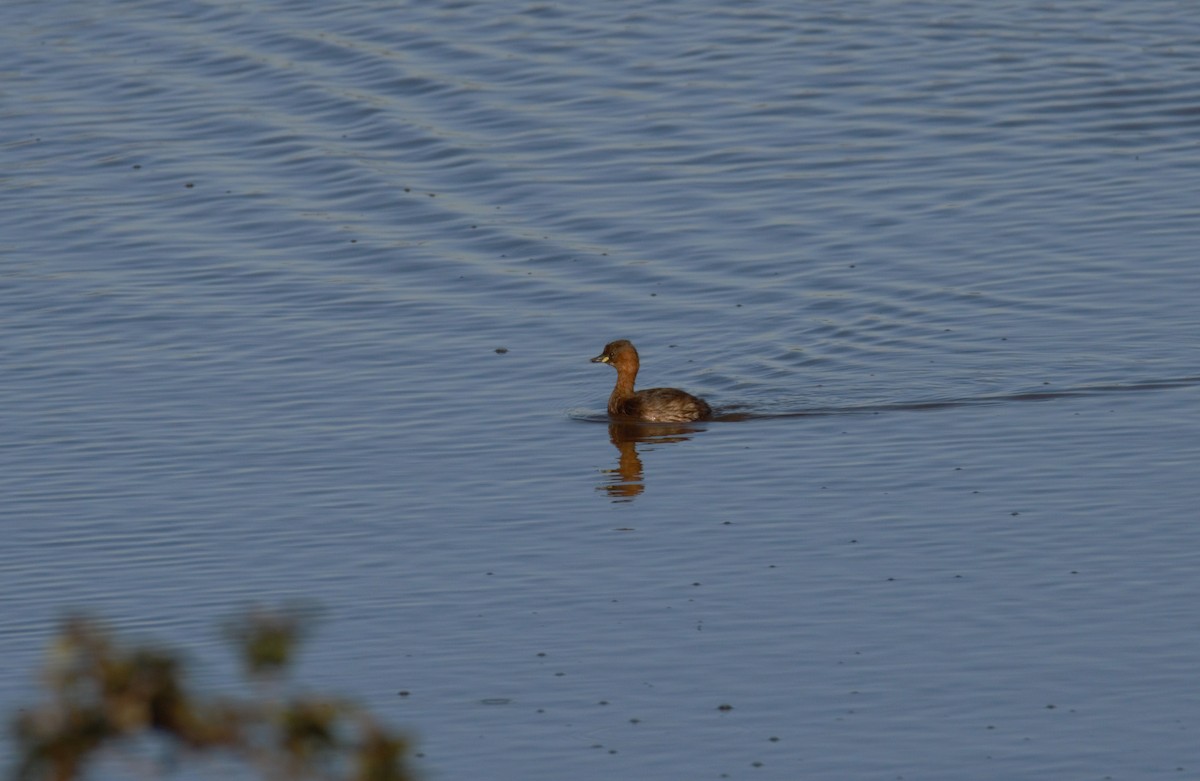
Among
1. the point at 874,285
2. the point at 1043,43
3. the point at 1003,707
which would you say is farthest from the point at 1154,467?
the point at 1043,43

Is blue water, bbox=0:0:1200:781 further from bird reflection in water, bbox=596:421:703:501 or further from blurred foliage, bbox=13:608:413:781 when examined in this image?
blurred foliage, bbox=13:608:413:781

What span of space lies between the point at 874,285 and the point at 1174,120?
32.7 feet

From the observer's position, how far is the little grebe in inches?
714

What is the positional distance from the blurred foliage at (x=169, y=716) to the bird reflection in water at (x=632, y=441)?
11.4m

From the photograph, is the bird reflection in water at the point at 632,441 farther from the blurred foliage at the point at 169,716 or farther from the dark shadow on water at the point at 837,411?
the blurred foliage at the point at 169,716

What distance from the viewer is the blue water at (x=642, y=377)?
1162 centimetres

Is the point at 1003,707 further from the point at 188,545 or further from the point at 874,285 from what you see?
the point at 874,285

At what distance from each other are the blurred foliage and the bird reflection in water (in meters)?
11.4

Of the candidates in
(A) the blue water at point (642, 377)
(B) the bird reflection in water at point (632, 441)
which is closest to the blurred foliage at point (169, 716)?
(A) the blue water at point (642, 377)

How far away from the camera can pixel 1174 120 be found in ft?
97.5

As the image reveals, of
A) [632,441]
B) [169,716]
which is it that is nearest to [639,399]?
[632,441]

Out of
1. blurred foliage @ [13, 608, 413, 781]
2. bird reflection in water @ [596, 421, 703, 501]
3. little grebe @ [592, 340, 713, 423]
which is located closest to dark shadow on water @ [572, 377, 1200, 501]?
bird reflection in water @ [596, 421, 703, 501]

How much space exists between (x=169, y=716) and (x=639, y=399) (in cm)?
1403

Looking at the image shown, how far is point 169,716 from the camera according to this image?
4.47 m
